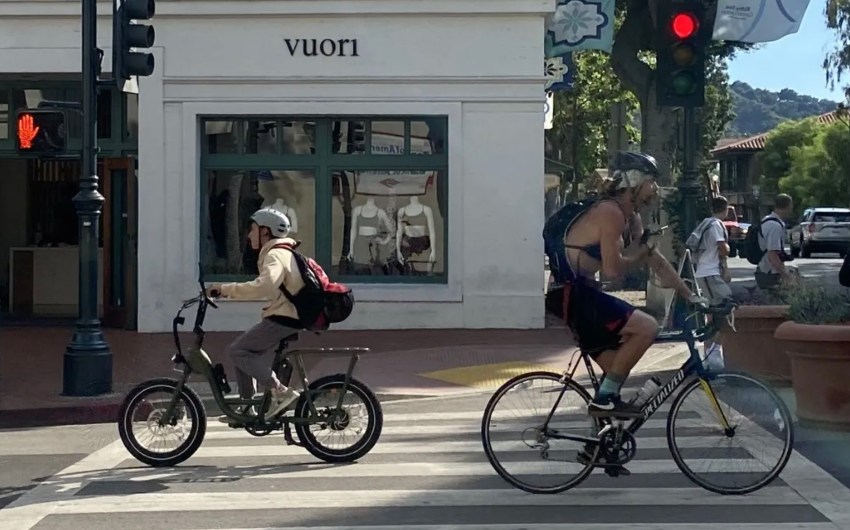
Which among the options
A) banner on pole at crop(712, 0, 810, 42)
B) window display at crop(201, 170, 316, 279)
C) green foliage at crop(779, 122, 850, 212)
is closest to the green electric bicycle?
banner on pole at crop(712, 0, 810, 42)

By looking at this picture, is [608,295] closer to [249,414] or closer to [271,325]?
[271,325]

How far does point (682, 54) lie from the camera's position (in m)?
12.0

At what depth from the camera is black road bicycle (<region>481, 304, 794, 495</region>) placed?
293 inches

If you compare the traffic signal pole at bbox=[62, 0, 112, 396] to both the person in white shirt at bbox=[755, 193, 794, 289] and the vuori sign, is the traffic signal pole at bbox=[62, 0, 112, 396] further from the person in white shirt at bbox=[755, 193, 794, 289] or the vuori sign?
the person in white shirt at bbox=[755, 193, 794, 289]

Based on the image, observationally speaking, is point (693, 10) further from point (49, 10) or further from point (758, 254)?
point (49, 10)

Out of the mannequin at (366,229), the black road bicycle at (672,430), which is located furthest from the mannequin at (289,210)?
the black road bicycle at (672,430)

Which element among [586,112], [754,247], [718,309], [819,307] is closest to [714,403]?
[718,309]

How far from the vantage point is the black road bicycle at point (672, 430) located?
24.4ft

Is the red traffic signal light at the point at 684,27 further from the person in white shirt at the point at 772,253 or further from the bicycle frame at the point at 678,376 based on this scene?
the bicycle frame at the point at 678,376

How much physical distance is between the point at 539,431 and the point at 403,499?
3.00 feet

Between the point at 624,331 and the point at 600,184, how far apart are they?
95 centimetres

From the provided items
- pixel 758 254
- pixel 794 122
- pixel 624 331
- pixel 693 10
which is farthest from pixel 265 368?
pixel 794 122

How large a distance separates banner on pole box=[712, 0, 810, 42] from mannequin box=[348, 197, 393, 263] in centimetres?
558

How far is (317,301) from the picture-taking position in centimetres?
873
